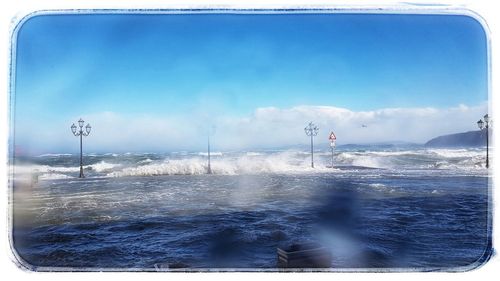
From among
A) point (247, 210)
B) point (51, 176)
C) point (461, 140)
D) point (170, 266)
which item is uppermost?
point (461, 140)

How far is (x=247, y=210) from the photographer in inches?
62.8

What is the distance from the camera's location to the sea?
5.12ft

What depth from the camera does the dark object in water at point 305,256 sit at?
61.5 inches

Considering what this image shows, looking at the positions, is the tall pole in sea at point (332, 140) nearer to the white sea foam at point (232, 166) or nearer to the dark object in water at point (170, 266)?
the white sea foam at point (232, 166)

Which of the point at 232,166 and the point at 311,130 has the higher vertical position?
the point at 311,130

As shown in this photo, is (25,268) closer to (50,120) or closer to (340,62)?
(50,120)

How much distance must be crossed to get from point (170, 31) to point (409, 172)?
1.17m

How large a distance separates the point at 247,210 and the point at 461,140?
93 cm

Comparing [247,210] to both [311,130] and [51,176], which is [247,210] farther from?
[51,176]

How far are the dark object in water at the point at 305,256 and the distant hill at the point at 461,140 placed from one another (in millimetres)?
636

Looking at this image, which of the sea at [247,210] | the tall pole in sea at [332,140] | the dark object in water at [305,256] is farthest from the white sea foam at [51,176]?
the tall pole in sea at [332,140]

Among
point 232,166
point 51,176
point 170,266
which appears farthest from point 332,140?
point 51,176

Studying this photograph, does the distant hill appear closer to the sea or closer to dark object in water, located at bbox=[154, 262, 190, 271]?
the sea

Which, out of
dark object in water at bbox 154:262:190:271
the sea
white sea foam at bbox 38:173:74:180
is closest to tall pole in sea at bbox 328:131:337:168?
the sea
